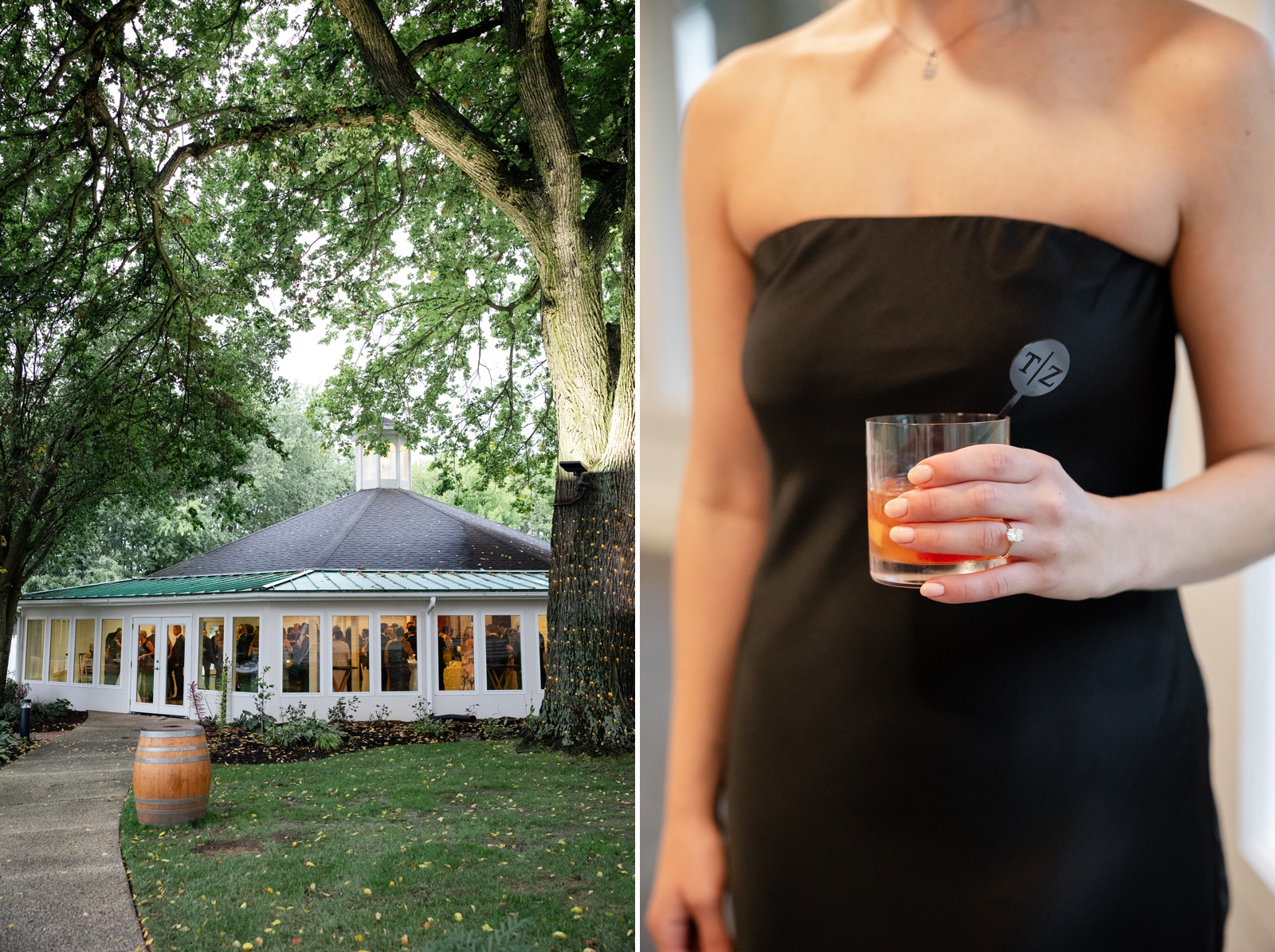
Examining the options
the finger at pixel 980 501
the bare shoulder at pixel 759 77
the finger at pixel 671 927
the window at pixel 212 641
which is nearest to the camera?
the finger at pixel 980 501

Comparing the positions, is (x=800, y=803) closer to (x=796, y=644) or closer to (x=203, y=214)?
(x=796, y=644)

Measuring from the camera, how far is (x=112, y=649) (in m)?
3.21

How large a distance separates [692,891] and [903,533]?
40.0 inches

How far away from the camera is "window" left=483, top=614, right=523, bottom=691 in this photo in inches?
133

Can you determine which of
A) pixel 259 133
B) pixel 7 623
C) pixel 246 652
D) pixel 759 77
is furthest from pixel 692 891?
pixel 259 133

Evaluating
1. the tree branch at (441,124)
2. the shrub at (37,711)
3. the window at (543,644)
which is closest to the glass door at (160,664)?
the shrub at (37,711)

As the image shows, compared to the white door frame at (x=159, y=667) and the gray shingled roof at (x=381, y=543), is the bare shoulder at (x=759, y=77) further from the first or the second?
the white door frame at (x=159, y=667)

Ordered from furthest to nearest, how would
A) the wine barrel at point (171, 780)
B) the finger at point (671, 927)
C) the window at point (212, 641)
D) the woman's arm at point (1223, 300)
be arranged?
the window at point (212, 641), the wine barrel at point (171, 780), the finger at point (671, 927), the woman's arm at point (1223, 300)

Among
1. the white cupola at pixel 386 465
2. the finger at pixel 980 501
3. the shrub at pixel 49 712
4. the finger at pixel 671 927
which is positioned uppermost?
the white cupola at pixel 386 465

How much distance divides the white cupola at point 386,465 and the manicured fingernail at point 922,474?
2.67 meters

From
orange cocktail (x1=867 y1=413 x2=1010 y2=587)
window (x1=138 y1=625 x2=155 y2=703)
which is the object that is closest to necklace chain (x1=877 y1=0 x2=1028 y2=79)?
orange cocktail (x1=867 y1=413 x2=1010 y2=587)

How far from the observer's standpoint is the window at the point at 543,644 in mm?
3332

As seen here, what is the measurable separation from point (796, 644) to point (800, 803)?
257 millimetres

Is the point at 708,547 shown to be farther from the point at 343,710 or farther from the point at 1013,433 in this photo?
the point at 343,710
